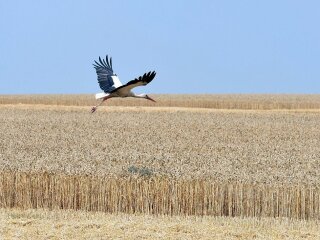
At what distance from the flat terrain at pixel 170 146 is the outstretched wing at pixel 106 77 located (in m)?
1.83

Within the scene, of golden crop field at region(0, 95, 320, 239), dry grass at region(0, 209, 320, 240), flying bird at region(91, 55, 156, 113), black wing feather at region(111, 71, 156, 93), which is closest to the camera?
dry grass at region(0, 209, 320, 240)

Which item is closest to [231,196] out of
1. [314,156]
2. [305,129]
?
[314,156]

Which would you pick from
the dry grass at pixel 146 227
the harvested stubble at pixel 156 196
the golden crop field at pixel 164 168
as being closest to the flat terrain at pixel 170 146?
the golden crop field at pixel 164 168

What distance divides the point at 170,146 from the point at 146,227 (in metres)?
13.1

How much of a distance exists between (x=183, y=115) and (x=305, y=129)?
1184cm

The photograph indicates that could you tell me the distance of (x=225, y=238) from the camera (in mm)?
11078

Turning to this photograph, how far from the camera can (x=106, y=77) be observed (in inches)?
722

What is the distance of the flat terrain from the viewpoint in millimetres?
17156

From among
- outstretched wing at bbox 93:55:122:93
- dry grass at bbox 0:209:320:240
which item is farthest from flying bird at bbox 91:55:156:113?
dry grass at bbox 0:209:320:240

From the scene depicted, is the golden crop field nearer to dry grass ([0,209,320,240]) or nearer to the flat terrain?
the flat terrain

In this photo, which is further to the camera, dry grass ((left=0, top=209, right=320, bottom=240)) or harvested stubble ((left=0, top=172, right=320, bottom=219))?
harvested stubble ((left=0, top=172, right=320, bottom=219))

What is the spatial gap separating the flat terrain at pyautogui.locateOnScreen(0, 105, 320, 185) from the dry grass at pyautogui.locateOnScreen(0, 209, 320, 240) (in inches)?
96.5

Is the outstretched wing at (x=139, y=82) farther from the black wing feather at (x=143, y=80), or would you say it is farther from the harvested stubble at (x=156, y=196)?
the harvested stubble at (x=156, y=196)

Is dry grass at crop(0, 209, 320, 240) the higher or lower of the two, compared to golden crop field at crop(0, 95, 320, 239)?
lower
